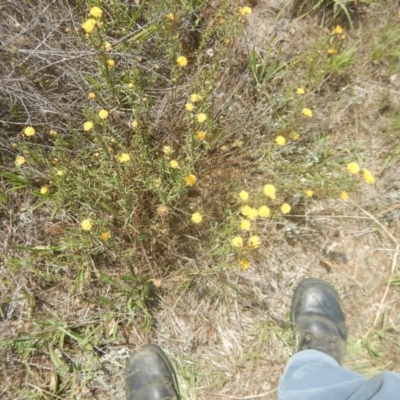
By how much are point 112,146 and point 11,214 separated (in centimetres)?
67

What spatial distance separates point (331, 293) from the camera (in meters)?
2.15

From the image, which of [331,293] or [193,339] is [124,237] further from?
[331,293]

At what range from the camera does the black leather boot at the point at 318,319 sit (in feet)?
6.78

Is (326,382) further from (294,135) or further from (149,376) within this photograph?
(294,135)

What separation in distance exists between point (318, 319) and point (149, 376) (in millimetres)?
1034

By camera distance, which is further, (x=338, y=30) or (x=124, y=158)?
(x=338, y=30)

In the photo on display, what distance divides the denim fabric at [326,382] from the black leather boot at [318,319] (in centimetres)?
13

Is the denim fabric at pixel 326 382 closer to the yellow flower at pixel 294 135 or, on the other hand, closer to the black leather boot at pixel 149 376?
the black leather boot at pixel 149 376

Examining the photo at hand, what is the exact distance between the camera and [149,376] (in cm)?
193

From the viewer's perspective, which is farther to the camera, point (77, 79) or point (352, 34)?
point (352, 34)

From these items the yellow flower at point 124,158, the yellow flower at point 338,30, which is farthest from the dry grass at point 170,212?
the yellow flower at point 338,30

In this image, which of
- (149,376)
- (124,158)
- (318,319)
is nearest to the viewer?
(124,158)

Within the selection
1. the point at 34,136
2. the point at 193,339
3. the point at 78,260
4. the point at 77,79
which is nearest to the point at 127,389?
the point at 193,339

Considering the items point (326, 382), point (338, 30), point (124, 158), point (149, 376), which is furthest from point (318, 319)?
point (338, 30)
